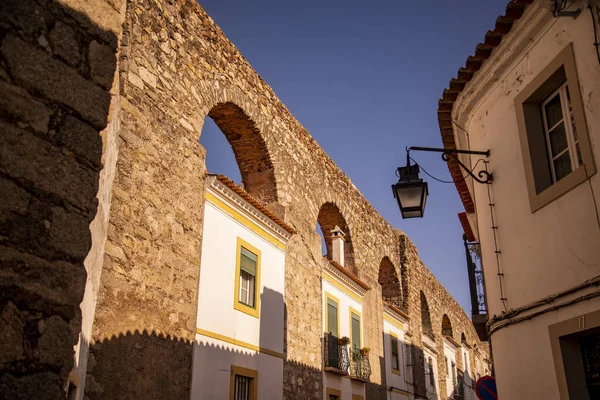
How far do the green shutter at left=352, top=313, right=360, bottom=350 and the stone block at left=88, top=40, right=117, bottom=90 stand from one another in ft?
47.9

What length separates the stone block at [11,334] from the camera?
7.78 ft

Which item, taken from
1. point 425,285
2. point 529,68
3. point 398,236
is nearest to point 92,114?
point 529,68

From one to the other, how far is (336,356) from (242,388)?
4.93 m

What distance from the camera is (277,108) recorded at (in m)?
14.0

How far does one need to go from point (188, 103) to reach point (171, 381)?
448 cm

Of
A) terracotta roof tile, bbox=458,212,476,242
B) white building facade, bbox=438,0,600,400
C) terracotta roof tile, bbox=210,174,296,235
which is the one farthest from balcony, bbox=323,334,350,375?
white building facade, bbox=438,0,600,400

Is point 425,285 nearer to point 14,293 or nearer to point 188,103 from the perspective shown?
point 188,103

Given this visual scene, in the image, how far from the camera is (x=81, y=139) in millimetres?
2908

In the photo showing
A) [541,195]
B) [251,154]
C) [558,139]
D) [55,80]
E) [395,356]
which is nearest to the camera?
[55,80]

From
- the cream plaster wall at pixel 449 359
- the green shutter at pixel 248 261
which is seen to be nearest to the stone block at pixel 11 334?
the green shutter at pixel 248 261

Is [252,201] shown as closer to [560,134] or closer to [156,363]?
[156,363]

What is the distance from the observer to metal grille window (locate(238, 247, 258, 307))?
1131cm

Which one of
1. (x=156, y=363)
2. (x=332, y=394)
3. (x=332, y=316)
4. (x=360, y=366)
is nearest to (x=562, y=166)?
(x=156, y=363)

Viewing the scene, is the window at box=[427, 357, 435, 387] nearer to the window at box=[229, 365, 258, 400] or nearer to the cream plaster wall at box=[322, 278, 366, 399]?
the cream plaster wall at box=[322, 278, 366, 399]
